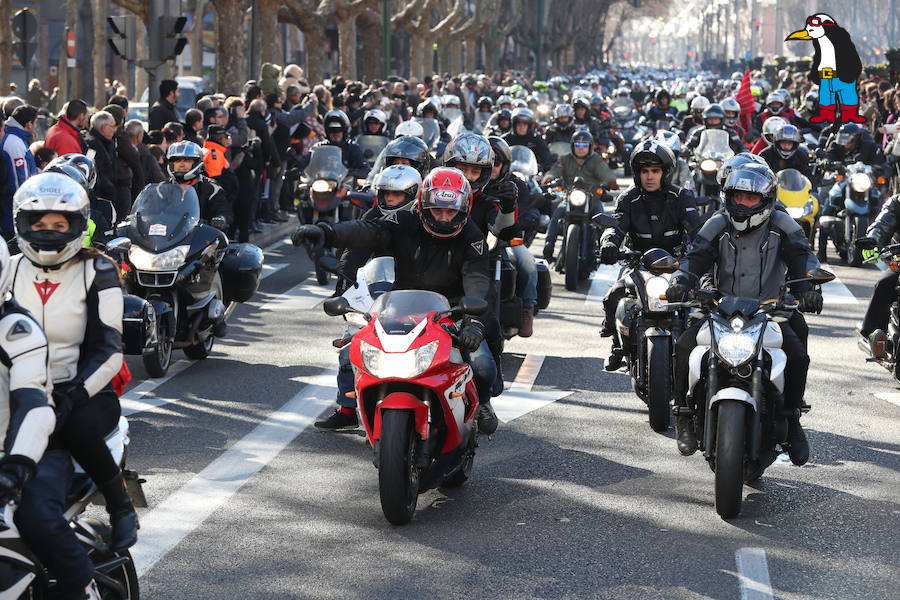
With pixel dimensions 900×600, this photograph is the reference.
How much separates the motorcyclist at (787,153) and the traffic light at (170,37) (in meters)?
7.13

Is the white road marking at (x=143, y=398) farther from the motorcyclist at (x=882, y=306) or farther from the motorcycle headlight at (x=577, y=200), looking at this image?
the motorcycle headlight at (x=577, y=200)

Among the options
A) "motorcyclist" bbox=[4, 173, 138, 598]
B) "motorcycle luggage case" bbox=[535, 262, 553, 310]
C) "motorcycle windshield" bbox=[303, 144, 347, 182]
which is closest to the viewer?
"motorcyclist" bbox=[4, 173, 138, 598]

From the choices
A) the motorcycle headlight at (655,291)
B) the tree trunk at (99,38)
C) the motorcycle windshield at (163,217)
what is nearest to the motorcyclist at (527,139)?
the motorcycle windshield at (163,217)

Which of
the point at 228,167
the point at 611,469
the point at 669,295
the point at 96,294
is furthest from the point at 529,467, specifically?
the point at 228,167

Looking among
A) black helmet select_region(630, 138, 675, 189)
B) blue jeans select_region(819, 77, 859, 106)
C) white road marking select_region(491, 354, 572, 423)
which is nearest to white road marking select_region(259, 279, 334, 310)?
white road marking select_region(491, 354, 572, 423)

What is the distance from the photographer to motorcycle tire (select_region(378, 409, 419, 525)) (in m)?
7.48

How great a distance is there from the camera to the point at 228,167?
59.9 ft

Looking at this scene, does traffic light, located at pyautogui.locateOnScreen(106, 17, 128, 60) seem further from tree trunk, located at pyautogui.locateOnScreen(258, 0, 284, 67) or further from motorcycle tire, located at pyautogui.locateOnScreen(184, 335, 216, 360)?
tree trunk, located at pyautogui.locateOnScreen(258, 0, 284, 67)

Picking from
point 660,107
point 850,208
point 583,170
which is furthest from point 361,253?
point 660,107

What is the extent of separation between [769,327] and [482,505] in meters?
1.60

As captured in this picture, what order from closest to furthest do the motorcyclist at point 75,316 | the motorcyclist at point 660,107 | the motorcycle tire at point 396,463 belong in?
the motorcyclist at point 75,316
the motorcycle tire at point 396,463
the motorcyclist at point 660,107

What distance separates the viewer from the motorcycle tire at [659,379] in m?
10.1

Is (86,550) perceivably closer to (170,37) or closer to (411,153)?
(411,153)

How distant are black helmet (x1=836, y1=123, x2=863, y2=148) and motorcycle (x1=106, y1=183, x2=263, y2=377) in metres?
10.4
